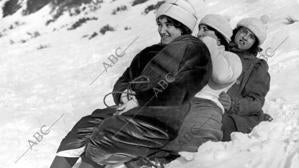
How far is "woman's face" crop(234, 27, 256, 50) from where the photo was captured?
5004mm

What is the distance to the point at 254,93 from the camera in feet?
15.5

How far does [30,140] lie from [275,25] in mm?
4051

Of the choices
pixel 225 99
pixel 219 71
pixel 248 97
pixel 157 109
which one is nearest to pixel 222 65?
pixel 219 71

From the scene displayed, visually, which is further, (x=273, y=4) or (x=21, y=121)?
(x=273, y=4)

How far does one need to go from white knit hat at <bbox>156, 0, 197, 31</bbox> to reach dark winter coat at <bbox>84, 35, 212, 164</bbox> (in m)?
0.24

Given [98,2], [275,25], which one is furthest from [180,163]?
[98,2]

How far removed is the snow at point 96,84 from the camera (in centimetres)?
320

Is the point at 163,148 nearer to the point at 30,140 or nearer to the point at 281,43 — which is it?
the point at 30,140

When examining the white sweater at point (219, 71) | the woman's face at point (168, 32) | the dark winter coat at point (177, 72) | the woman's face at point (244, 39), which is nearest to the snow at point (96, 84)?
the white sweater at point (219, 71)

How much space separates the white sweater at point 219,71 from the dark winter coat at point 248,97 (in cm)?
83

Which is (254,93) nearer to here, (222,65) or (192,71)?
(222,65)

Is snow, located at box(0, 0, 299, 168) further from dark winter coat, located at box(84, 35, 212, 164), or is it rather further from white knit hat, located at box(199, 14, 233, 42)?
white knit hat, located at box(199, 14, 233, 42)

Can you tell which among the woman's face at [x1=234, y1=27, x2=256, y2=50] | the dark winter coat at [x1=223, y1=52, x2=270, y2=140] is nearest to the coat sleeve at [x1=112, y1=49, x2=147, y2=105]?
the dark winter coat at [x1=223, y1=52, x2=270, y2=140]

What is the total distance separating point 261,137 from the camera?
333 centimetres
